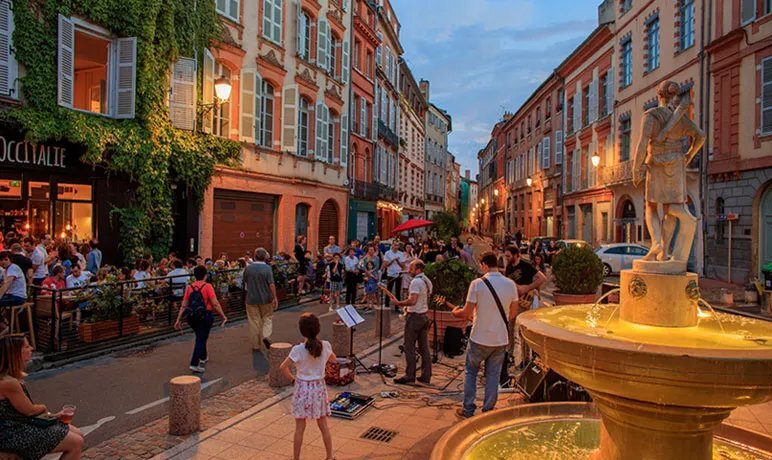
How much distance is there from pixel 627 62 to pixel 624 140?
4233 millimetres

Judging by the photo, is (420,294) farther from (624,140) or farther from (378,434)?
(624,140)

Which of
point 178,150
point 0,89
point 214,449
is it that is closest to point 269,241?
point 178,150

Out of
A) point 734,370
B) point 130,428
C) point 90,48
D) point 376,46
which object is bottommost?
point 130,428

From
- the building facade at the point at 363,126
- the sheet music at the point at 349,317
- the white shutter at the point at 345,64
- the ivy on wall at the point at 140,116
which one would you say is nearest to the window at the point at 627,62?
the building facade at the point at 363,126

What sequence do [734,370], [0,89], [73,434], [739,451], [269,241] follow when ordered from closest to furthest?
1. [734,370]
2. [73,434]
3. [739,451]
4. [0,89]
5. [269,241]

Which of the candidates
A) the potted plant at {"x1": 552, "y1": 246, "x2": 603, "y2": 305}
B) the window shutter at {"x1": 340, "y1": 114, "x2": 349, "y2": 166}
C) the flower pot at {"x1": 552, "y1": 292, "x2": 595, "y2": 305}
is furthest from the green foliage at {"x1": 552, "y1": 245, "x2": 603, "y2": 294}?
the window shutter at {"x1": 340, "y1": 114, "x2": 349, "y2": 166}

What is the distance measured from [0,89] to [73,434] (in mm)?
10600

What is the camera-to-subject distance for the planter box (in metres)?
9.34

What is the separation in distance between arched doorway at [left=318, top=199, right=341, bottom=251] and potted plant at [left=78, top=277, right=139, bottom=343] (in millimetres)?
15127

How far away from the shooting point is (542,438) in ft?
Result: 16.6

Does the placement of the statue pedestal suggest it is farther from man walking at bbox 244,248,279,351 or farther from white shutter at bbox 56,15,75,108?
white shutter at bbox 56,15,75,108

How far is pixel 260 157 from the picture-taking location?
19.7 metres

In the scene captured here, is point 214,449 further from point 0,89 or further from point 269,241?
point 269,241

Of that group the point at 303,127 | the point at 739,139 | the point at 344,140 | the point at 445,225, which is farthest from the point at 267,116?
the point at 445,225
